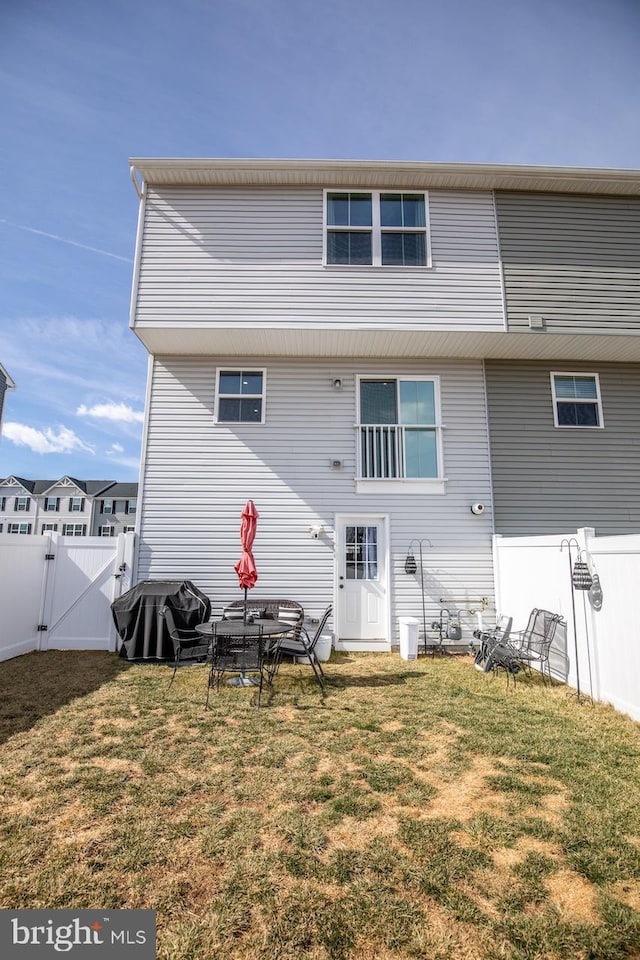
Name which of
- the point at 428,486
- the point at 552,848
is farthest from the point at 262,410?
the point at 552,848

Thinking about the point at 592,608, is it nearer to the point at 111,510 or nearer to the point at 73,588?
the point at 73,588

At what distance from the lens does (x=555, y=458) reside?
8.29 meters

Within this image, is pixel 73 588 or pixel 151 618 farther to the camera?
pixel 73 588

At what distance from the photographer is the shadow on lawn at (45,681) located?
14.7 feet

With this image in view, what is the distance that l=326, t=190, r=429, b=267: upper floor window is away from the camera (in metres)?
7.79

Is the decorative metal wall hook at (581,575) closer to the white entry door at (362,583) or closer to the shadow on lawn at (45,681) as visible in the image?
the white entry door at (362,583)

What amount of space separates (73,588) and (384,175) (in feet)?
28.8

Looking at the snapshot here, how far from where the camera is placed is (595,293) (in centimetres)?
767

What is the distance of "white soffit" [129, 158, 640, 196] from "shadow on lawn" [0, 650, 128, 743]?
8013 millimetres

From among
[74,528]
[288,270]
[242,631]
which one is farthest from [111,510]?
[242,631]

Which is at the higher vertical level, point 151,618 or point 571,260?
point 571,260

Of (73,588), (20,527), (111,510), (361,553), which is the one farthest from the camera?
(20,527)

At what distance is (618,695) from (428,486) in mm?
4157

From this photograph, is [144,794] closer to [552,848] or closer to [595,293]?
[552,848]
